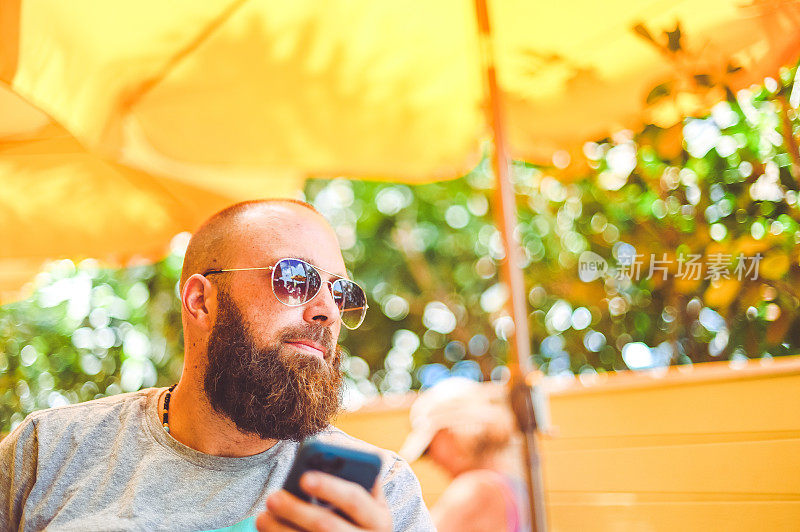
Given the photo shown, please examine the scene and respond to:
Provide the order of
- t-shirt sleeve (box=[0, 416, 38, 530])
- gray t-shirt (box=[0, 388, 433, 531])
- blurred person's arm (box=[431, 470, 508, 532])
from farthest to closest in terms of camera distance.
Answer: blurred person's arm (box=[431, 470, 508, 532]) < t-shirt sleeve (box=[0, 416, 38, 530]) < gray t-shirt (box=[0, 388, 433, 531])

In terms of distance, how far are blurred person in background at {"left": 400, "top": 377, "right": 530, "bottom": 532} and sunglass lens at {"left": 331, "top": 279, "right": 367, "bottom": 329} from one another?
1.24 meters

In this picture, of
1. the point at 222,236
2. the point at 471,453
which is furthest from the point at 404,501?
the point at 471,453

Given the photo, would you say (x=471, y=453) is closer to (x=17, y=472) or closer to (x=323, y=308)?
(x=323, y=308)

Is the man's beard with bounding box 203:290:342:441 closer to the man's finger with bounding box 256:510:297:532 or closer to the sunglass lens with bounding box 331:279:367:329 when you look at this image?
the sunglass lens with bounding box 331:279:367:329

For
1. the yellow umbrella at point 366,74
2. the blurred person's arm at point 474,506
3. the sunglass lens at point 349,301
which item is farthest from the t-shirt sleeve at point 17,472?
the blurred person's arm at point 474,506

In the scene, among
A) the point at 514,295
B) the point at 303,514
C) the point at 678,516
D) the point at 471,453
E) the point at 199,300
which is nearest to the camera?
the point at 303,514

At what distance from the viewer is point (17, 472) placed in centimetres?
167

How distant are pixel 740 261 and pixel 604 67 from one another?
2.88 ft

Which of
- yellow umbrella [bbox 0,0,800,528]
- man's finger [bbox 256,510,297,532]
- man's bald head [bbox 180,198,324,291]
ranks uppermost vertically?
yellow umbrella [bbox 0,0,800,528]

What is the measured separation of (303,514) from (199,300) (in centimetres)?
94

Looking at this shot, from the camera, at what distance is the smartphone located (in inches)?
42.9

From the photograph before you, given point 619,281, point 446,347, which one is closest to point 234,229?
point 619,281

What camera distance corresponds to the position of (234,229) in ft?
6.33

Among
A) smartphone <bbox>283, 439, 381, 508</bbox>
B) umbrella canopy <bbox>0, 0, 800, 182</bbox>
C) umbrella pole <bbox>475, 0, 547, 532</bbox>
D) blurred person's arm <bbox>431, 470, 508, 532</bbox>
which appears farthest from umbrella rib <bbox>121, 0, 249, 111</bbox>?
blurred person's arm <bbox>431, 470, 508, 532</bbox>
